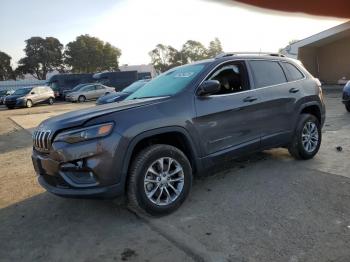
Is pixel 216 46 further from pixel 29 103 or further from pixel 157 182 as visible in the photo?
pixel 157 182

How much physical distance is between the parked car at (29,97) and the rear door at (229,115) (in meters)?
24.7

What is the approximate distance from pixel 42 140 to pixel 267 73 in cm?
318

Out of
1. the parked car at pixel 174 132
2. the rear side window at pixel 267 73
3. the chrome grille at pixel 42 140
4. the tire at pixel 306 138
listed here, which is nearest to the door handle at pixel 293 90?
the parked car at pixel 174 132

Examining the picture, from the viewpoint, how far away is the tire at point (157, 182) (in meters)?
3.89

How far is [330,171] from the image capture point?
5.27 m

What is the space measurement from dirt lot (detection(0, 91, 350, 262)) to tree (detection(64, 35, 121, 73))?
68323 millimetres

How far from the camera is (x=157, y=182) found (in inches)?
161

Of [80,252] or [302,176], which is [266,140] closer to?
[302,176]

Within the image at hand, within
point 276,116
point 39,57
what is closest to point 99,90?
point 276,116

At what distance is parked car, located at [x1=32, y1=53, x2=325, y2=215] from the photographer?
3760 mm

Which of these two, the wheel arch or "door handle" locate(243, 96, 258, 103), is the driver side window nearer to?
"door handle" locate(243, 96, 258, 103)

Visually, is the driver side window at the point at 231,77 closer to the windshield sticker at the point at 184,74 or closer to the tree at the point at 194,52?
the windshield sticker at the point at 184,74

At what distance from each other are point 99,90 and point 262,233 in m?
29.1

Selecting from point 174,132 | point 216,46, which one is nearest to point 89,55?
point 216,46
